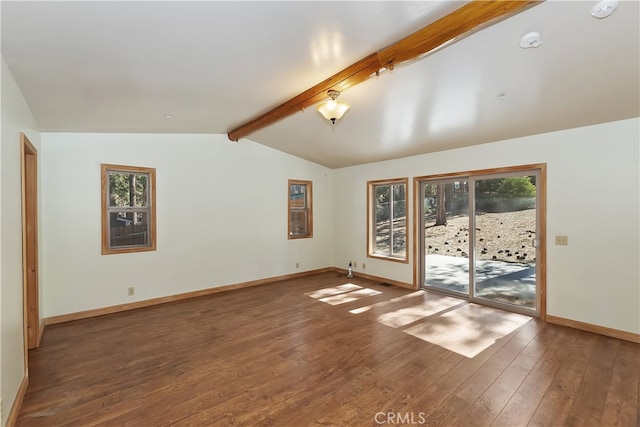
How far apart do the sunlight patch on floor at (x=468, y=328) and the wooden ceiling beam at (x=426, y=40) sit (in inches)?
114

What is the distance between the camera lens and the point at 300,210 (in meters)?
6.68

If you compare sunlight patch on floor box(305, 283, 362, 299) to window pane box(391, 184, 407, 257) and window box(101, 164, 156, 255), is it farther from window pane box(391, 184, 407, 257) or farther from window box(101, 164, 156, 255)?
window box(101, 164, 156, 255)

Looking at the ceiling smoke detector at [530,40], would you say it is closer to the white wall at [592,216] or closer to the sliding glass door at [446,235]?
the white wall at [592,216]

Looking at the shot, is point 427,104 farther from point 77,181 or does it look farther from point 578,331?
point 77,181

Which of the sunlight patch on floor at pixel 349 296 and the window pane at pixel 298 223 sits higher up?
the window pane at pixel 298 223

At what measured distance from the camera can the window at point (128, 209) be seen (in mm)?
4293

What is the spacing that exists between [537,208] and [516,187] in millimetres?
404

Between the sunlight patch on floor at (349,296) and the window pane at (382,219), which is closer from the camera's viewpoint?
the sunlight patch on floor at (349,296)

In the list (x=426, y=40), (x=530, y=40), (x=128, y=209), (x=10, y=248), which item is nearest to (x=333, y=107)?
(x=426, y=40)

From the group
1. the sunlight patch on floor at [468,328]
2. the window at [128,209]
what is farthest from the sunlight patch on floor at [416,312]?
the window at [128,209]

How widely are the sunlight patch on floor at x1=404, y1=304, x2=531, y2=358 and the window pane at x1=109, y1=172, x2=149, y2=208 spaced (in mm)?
4395

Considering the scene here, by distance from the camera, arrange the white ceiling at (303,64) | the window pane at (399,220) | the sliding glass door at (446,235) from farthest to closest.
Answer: the window pane at (399,220) < the sliding glass door at (446,235) < the white ceiling at (303,64)

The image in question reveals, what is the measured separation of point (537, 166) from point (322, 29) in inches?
138

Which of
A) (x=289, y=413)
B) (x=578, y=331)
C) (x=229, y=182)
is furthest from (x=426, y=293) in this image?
(x=229, y=182)
